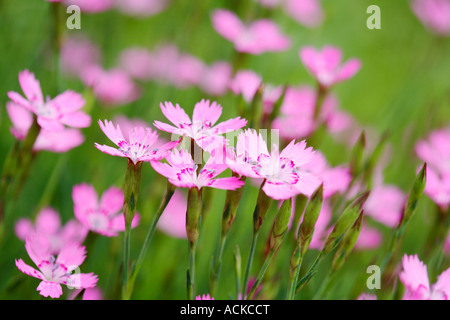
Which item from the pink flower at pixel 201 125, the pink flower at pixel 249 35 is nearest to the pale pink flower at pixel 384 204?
the pink flower at pixel 249 35

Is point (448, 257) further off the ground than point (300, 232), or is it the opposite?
point (300, 232)

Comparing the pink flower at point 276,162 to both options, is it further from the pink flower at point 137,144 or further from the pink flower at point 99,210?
the pink flower at point 99,210

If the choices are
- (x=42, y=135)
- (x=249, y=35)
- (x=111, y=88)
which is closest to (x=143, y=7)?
(x=111, y=88)

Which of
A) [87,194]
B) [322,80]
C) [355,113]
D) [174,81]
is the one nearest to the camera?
[87,194]

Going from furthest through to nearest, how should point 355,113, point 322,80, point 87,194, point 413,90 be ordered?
1. point 355,113
2. point 413,90
3. point 322,80
4. point 87,194
